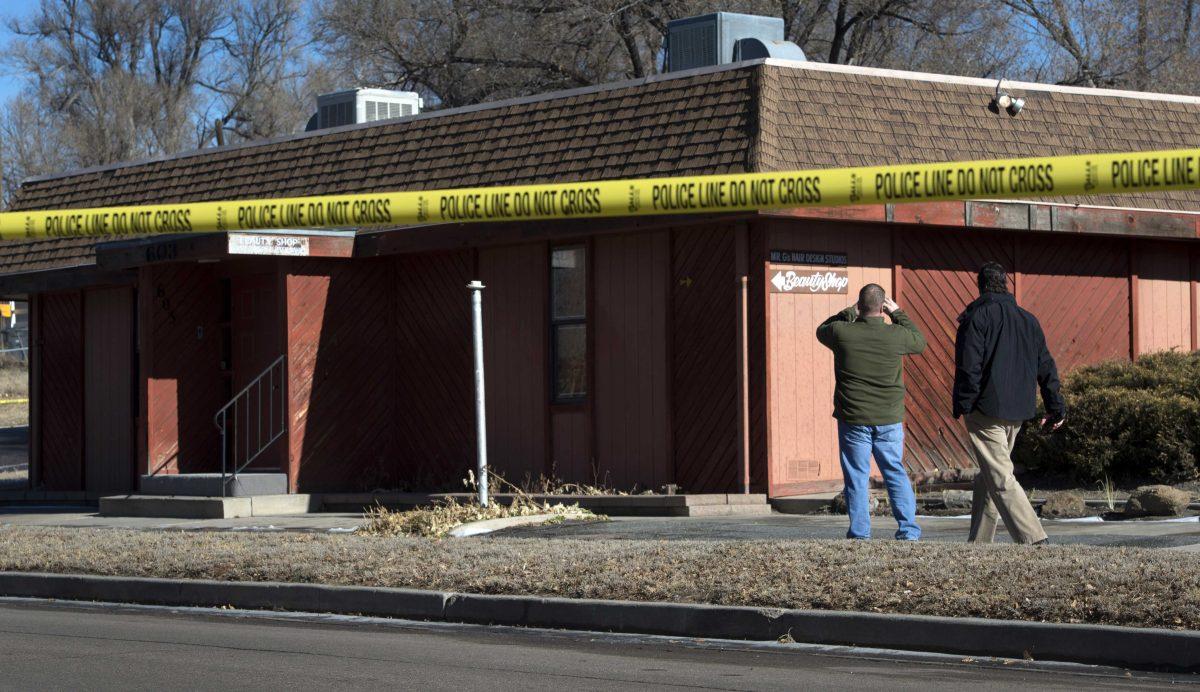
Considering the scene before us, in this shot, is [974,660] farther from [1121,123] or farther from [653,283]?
[1121,123]

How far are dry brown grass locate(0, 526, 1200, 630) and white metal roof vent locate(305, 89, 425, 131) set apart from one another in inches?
361

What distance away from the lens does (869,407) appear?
11500mm

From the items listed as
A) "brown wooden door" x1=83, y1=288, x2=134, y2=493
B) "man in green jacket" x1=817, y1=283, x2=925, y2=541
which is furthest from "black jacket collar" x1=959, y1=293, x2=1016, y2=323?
"brown wooden door" x1=83, y1=288, x2=134, y2=493

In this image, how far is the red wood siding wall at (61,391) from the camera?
71.2 feet

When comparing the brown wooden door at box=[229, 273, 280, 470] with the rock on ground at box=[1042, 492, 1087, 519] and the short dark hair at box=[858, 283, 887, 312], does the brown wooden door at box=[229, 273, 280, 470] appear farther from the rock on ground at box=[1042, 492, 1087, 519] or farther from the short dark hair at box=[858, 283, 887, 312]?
the short dark hair at box=[858, 283, 887, 312]

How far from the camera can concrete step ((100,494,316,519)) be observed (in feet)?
57.3

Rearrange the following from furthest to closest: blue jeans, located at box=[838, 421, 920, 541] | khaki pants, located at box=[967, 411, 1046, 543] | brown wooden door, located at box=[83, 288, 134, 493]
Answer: brown wooden door, located at box=[83, 288, 134, 493] → blue jeans, located at box=[838, 421, 920, 541] → khaki pants, located at box=[967, 411, 1046, 543]

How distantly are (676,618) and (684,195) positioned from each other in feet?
12.3

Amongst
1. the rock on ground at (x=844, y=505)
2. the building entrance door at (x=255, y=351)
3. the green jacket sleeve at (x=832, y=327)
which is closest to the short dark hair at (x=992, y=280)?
the green jacket sleeve at (x=832, y=327)

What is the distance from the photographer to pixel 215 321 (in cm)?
Result: 1980

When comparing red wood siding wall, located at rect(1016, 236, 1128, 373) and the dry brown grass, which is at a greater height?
red wood siding wall, located at rect(1016, 236, 1128, 373)

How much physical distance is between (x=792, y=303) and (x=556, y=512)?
3.00 meters

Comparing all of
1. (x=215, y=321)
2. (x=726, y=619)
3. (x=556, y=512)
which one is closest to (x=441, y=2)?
(x=215, y=321)

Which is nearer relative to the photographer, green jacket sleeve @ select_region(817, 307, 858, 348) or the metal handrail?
green jacket sleeve @ select_region(817, 307, 858, 348)
